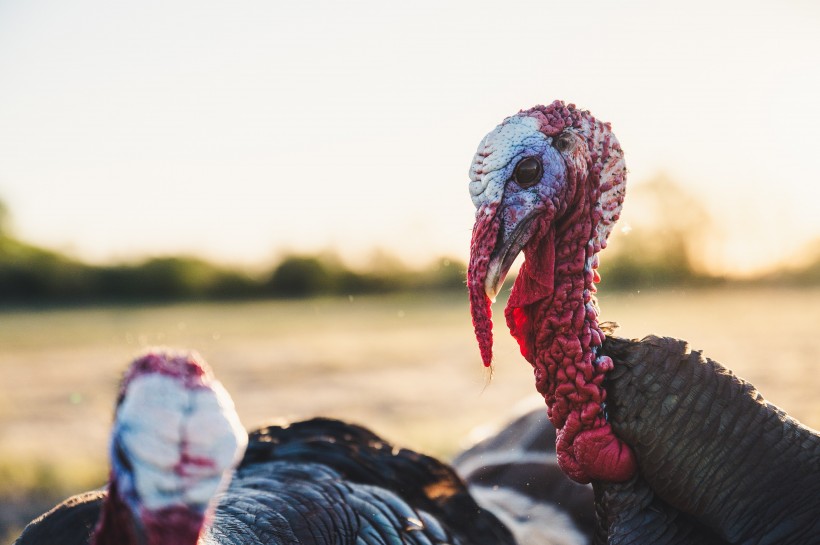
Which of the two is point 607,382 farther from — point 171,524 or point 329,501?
point 171,524

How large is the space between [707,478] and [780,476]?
19 centimetres

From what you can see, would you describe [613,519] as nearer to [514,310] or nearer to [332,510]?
[514,310]

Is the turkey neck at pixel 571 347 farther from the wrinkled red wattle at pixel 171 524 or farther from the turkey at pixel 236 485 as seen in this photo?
the wrinkled red wattle at pixel 171 524

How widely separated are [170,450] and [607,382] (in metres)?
1.29

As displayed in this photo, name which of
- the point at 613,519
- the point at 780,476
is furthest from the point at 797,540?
the point at 613,519

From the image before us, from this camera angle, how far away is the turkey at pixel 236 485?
1444 mm

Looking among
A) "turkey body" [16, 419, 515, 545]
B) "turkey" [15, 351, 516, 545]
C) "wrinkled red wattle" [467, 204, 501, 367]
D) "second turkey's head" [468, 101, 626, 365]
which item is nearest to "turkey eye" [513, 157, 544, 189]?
"second turkey's head" [468, 101, 626, 365]

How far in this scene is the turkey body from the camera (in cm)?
222

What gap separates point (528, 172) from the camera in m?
2.18

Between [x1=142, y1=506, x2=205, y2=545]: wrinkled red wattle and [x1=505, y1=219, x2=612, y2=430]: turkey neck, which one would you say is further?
[x1=505, y1=219, x2=612, y2=430]: turkey neck

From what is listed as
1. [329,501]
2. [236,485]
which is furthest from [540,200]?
[236,485]

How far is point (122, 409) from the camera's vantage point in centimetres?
150

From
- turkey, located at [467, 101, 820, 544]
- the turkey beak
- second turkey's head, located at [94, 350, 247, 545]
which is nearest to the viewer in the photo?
second turkey's head, located at [94, 350, 247, 545]

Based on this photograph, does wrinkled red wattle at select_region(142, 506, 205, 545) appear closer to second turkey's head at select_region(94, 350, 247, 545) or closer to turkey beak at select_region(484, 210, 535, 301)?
second turkey's head at select_region(94, 350, 247, 545)
